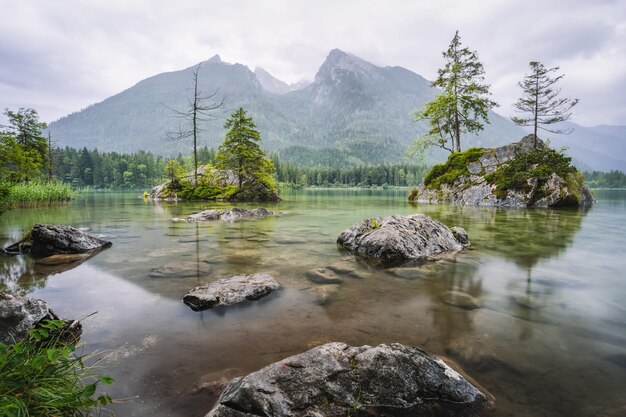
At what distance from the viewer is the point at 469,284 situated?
6418 mm

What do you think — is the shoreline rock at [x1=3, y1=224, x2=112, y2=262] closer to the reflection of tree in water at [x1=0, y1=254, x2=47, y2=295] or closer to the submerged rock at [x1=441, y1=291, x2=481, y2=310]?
the reflection of tree in water at [x1=0, y1=254, x2=47, y2=295]

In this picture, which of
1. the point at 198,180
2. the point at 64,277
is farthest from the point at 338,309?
the point at 198,180

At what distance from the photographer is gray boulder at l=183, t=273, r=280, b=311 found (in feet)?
16.9

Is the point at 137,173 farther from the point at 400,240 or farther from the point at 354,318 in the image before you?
the point at 354,318

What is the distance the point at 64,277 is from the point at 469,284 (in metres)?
8.77

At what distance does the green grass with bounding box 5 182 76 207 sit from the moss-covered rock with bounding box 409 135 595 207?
3823cm

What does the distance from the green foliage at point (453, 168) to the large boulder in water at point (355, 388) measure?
1380 inches

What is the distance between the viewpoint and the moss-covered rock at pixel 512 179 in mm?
28016

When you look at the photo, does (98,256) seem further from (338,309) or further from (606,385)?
(606,385)

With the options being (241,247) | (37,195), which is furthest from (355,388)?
(37,195)

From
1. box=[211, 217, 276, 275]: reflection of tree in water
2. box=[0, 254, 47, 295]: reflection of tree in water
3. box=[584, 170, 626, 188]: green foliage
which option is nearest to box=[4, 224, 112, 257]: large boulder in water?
box=[0, 254, 47, 295]: reflection of tree in water

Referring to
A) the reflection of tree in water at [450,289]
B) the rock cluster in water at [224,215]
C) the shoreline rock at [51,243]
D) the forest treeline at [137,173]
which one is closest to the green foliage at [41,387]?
the reflection of tree in water at [450,289]

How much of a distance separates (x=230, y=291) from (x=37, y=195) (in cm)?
3074

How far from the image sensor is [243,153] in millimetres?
34875
